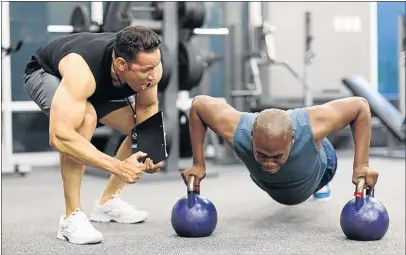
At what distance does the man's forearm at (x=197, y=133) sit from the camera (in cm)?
221

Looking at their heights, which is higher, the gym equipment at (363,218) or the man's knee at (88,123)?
the man's knee at (88,123)

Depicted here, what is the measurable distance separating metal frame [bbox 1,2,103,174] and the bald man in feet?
9.34

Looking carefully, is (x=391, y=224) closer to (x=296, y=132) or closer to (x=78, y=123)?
(x=296, y=132)

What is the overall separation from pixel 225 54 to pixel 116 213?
3.10 metres

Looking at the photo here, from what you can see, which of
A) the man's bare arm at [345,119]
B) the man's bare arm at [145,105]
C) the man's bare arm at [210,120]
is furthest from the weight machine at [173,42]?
the man's bare arm at [345,119]

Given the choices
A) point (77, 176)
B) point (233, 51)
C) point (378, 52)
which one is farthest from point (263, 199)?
point (378, 52)

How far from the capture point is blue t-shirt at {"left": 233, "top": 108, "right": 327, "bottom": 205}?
2049mm

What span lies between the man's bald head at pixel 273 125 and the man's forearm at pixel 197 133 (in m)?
0.37

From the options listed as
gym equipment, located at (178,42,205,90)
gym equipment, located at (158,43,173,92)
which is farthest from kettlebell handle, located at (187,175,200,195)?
gym equipment, located at (178,42,205,90)

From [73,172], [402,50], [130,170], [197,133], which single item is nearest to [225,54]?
[402,50]

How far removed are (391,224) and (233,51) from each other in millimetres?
3107

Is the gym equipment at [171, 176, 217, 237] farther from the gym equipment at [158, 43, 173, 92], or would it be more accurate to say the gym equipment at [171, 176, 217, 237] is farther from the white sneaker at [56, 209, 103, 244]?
the gym equipment at [158, 43, 173, 92]

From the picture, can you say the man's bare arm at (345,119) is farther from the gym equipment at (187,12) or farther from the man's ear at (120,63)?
the gym equipment at (187,12)

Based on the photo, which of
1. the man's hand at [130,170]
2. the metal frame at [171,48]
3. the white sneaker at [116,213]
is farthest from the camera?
the metal frame at [171,48]
